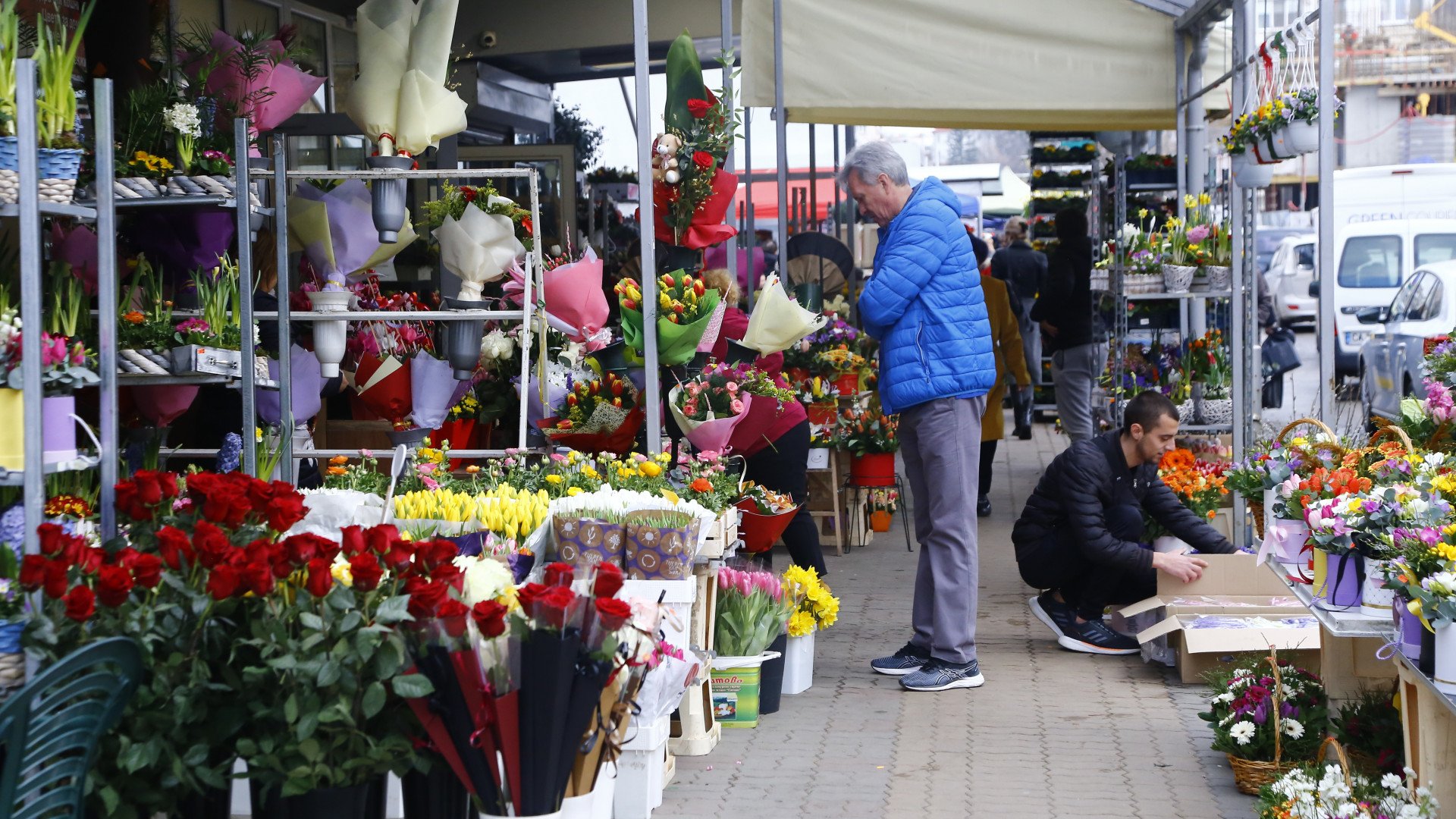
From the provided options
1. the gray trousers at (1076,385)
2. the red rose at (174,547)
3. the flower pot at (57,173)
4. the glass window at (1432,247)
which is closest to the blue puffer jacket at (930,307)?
the flower pot at (57,173)

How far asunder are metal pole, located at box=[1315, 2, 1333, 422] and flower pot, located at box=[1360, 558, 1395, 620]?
214cm

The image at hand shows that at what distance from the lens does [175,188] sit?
4.38 metres

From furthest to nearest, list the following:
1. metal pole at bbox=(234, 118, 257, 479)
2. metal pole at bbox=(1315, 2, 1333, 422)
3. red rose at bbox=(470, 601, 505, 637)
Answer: metal pole at bbox=(1315, 2, 1333, 422), metal pole at bbox=(234, 118, 257, 479), red rose at bbox=(470, 601, 505, 637)

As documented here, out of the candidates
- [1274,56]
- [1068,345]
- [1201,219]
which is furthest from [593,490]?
[1068,345]

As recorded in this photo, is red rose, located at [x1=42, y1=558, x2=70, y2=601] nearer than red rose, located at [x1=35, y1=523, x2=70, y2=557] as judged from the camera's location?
Yes

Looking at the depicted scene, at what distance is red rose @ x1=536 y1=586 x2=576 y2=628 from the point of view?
280cm

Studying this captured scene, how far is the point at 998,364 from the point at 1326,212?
372cm

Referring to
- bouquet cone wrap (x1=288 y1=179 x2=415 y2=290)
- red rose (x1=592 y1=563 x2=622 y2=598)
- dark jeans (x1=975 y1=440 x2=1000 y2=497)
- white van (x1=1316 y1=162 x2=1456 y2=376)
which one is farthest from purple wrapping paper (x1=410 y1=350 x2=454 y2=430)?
white van (x1=1316 y1=162 x2=1456 y2=376)

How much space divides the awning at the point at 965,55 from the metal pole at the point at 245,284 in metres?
3.97

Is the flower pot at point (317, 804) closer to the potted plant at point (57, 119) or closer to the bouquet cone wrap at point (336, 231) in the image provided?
the potted plant at point (57, 119)

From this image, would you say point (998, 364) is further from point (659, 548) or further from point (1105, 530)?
point (659, 548)

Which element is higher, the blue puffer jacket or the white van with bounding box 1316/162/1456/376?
the white van with bounding box 1316/162/1456/376

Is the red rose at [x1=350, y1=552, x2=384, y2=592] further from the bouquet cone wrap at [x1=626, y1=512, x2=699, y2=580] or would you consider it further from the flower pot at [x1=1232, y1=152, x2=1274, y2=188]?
the flower pot at [x1=1232, y1=152, x2=1274, y2=188]

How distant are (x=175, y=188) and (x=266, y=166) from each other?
108 cm
